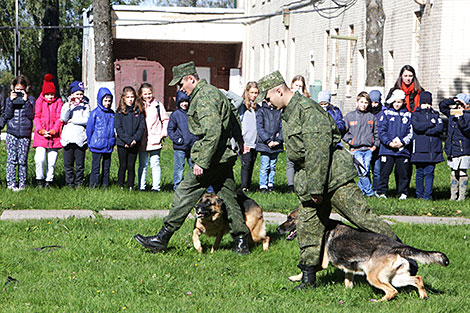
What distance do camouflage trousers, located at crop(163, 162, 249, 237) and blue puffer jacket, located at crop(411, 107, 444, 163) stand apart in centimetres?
519

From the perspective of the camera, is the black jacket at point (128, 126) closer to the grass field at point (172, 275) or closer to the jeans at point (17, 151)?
the jeans at point (17, 151)

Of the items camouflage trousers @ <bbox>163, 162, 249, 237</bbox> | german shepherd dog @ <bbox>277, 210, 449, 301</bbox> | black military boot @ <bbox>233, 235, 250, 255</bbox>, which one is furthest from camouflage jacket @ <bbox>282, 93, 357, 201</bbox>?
black military boot @ <bbox>233, 235, 250, 255</bbox>

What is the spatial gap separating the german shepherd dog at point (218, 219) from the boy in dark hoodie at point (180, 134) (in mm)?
3816

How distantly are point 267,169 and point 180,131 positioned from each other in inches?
70.3

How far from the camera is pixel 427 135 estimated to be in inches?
477

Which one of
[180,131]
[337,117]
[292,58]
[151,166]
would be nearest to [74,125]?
[151,166]

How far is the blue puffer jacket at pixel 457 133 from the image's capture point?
1184 cm

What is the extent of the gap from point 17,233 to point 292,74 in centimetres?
2571

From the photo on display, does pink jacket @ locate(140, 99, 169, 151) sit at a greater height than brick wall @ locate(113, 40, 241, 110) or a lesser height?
lesser

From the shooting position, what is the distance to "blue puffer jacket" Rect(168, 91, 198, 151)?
12.1 metres

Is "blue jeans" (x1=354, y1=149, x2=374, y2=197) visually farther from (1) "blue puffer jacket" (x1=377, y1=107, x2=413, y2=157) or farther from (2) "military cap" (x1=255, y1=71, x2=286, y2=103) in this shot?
(2) "military cap" (x1=255, y1=71, x2=286, y2=103)

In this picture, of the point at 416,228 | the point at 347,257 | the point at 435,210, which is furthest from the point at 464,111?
the point at 347,257

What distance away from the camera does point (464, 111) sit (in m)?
11.9

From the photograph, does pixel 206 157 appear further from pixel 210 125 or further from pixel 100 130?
pixel 100 130
